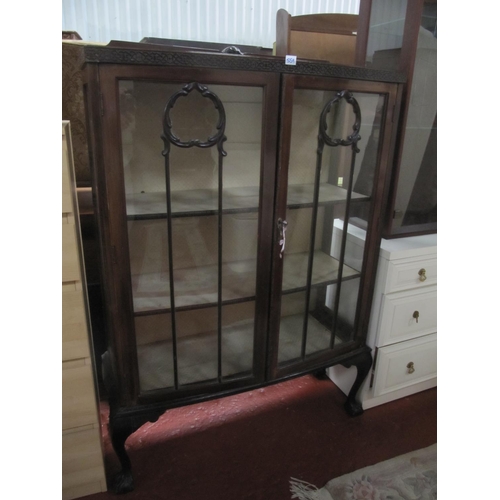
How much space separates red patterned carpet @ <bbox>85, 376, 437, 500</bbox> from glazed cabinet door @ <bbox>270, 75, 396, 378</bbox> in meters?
0.31

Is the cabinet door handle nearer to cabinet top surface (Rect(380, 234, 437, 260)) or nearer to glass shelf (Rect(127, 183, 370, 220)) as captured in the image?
glass shelf (Rect(127, 183, 370, 220))

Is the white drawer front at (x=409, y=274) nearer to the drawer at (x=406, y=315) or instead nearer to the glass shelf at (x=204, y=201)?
the drawer at (x=406, y=315)

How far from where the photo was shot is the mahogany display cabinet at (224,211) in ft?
3.17

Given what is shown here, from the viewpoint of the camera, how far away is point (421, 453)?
55.9 inches

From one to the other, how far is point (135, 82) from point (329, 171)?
0.63m

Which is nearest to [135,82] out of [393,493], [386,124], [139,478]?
[386,124]

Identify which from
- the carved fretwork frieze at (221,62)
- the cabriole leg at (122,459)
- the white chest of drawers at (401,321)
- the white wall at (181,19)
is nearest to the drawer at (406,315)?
the white chest of drawers at (401,321)

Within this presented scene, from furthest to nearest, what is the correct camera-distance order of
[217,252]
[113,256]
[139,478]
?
1. [139,478]
2. [217,252]
3. [113,256]

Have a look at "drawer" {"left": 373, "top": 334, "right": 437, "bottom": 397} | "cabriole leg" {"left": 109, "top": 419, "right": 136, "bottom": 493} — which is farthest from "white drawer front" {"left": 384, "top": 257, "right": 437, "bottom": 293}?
"cabriole leg" {"left": 109, "top": 419, "right": 136, "bottom": 493}

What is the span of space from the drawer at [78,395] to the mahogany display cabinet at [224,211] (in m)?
0.07

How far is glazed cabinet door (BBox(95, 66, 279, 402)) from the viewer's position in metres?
0.97

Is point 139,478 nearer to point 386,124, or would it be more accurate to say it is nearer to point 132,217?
point 132,217
